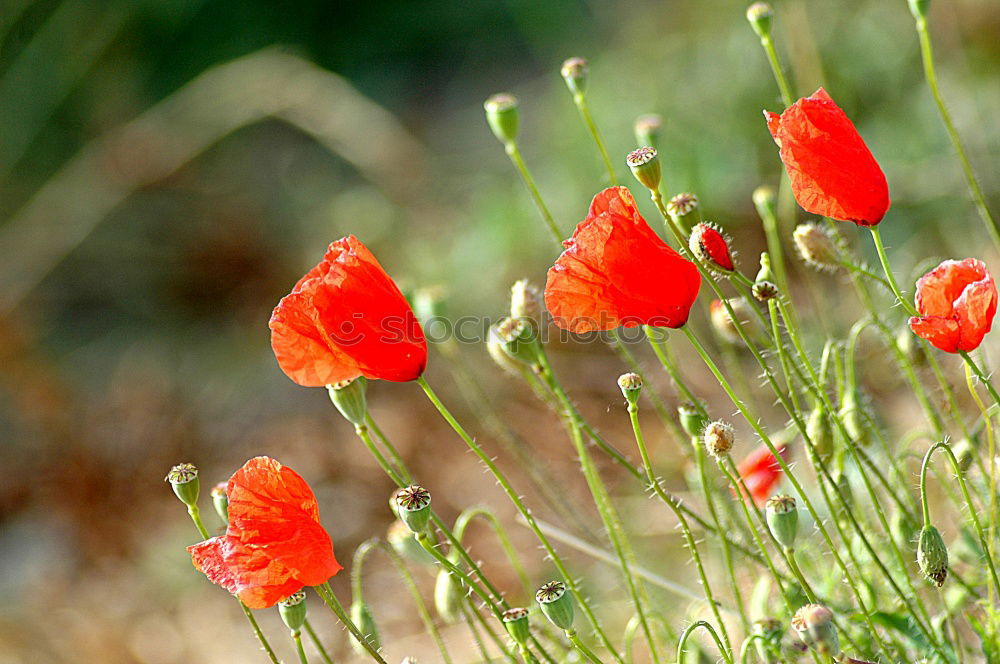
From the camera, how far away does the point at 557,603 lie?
0.73m

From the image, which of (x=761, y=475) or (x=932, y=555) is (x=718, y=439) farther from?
(x=761, y=475)

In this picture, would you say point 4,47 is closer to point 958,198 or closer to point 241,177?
point 241,177

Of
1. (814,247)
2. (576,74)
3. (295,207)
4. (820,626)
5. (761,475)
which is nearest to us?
(820,626)

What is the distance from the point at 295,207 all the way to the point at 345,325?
2348 millimetres

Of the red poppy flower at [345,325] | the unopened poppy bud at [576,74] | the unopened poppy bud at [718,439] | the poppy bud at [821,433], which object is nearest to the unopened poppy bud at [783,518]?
the unopened poppy bud at [718,439]

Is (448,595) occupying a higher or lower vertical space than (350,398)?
lower

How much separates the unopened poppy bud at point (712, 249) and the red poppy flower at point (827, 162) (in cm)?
6

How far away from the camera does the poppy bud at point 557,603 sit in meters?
0.73

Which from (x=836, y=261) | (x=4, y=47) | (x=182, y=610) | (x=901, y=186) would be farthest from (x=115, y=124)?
(x=836, y=261)

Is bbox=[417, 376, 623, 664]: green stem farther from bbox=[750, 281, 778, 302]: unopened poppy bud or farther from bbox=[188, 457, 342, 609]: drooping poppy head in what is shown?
bbox=[750, 281, 778, 302]: unopened poppy bud

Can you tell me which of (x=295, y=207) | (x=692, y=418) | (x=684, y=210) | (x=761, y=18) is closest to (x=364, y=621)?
(x=692, y=418)

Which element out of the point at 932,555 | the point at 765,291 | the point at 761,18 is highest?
the point at 761,18

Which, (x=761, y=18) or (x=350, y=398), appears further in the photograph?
(x=761, y=18)

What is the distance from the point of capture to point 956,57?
219 cm
